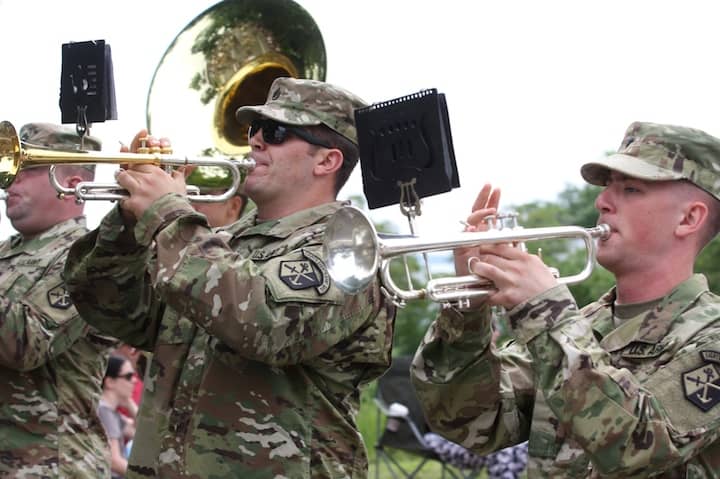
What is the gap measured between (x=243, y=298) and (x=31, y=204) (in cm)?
222

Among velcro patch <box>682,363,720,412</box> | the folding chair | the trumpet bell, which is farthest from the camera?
the folding chair

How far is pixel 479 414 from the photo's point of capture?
3809 mm

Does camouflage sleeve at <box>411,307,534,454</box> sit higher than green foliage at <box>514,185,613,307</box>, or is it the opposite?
camouflage sleeve at <box>411,307,534,454</box>

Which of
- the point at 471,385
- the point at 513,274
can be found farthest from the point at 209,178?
the point at 513,274

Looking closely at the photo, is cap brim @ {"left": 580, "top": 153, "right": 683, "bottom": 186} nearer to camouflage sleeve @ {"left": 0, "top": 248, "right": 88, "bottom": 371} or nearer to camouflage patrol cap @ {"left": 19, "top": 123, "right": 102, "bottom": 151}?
camouflage sleeve @ {"left": 0, "top": 248, "right": 88, "bottom": 371}

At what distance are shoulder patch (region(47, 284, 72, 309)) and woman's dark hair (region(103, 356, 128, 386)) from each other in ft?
9.95

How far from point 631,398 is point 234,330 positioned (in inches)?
52.6

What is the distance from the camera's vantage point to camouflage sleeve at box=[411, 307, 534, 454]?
3730 mm

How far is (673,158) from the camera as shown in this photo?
3.66 metres

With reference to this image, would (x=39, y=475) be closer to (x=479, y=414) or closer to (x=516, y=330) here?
(x=479, y=414)

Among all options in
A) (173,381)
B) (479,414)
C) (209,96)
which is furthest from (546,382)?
(209,96)

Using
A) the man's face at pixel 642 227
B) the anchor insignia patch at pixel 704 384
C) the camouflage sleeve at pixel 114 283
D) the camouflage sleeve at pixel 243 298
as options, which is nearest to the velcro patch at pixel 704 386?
the anchor insignia patch at pixel 704 384

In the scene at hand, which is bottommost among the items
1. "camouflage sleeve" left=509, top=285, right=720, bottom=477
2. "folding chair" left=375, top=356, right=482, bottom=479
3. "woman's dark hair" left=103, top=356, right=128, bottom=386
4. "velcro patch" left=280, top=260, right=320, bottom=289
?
"folding chair" left=375, top=356, right=482, bottom=479

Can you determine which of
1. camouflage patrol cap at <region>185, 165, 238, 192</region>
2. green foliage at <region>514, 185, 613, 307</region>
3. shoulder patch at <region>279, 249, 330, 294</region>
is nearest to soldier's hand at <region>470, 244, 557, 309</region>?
shoulder patch at <region>279, 249, 330, 294</region>
